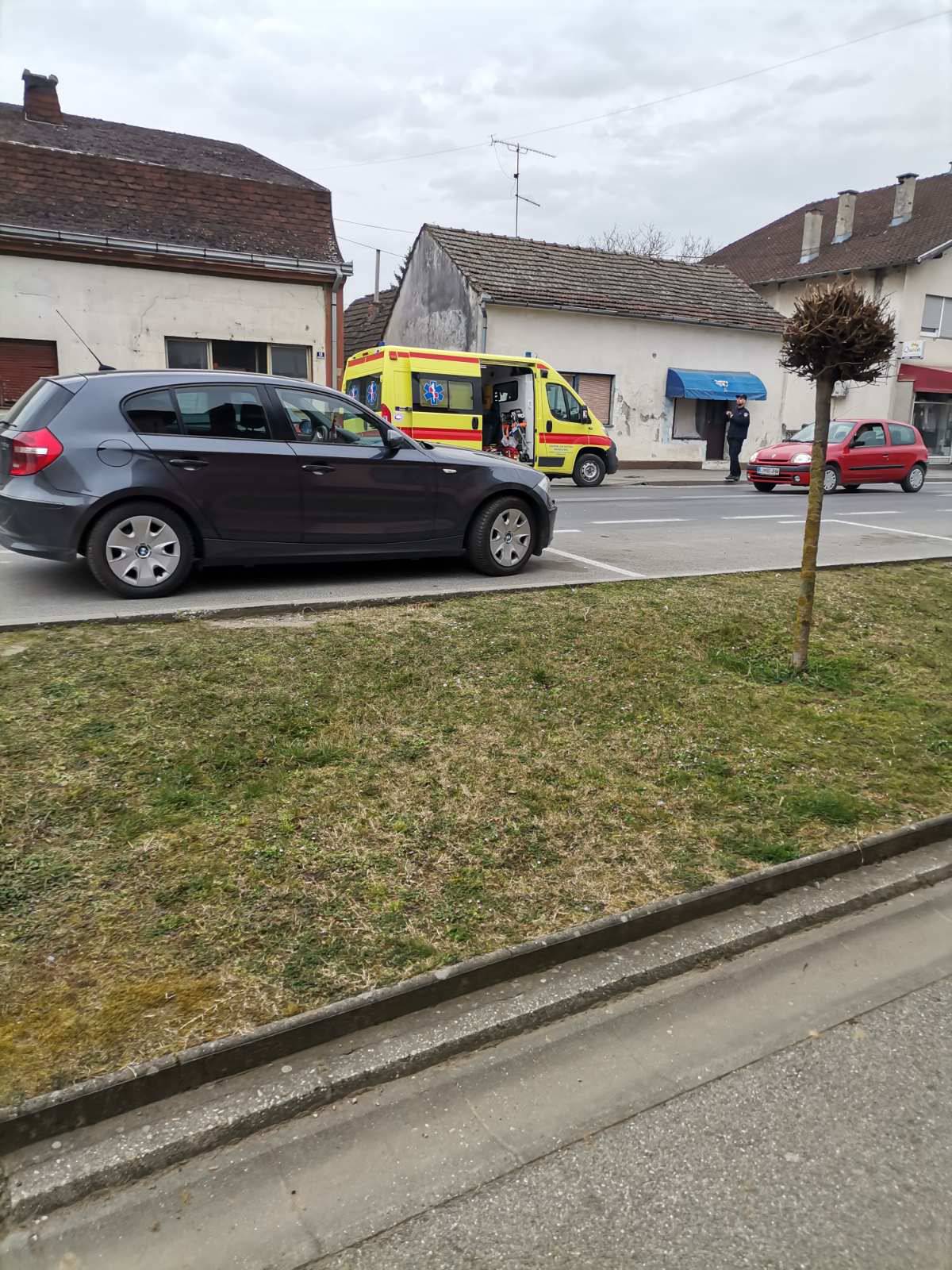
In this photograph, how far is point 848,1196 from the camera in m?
2.26

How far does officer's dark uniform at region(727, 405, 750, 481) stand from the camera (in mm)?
23844

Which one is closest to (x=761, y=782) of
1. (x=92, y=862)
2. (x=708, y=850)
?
(x=708, y=850)

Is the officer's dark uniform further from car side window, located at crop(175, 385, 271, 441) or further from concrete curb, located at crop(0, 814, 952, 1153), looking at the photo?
concrete curb, located at crop(0, 814, 952, 1153)

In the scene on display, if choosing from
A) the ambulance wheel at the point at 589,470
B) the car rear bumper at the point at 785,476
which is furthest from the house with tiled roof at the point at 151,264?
the car rear bumper at the point at 785,476

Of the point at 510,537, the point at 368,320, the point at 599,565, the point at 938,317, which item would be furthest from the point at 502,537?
the point at 938,317

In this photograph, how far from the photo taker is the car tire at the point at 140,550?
6598 millimetres

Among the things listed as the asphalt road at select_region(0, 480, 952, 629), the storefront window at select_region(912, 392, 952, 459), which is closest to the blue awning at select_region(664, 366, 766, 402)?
the storefront window at select_region(912, 392, 952, 459)

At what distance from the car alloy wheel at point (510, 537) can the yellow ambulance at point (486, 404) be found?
8410 millimetres

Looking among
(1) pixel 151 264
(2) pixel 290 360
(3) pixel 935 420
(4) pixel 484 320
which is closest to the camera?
Result: (1) pixel 151 264

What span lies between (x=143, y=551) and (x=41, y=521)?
27.5 inches

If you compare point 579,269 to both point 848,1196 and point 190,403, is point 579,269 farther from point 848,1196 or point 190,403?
point 848,1196

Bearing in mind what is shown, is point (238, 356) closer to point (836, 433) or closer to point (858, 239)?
point (836, 433)

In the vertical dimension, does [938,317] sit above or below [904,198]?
below

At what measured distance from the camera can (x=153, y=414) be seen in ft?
22.0
